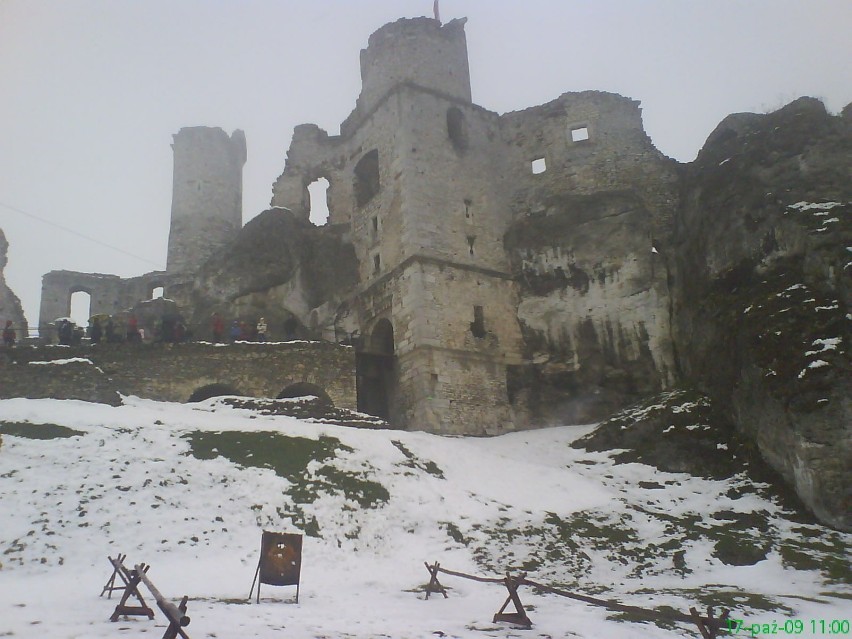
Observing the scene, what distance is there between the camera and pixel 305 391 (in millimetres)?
23234

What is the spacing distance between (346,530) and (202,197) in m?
30.2

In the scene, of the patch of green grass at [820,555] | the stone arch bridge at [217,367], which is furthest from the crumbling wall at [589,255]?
the patch of green grass at [820,555]

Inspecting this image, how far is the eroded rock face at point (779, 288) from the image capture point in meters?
14.9

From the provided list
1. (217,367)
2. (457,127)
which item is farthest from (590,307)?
(217,367)

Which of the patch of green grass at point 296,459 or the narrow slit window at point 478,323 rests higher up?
the narrow slit window at point 478,323

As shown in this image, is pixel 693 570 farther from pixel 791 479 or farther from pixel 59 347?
pixel 59 347

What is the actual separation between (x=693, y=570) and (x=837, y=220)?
9.94 meters

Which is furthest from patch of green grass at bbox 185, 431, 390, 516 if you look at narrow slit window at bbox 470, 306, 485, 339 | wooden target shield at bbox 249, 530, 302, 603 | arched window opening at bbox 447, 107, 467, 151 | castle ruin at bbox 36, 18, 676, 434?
arched window opening at bbox 447, 107, 467, 151

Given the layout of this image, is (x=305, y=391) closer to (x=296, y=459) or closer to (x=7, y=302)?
(x=296, y=459)

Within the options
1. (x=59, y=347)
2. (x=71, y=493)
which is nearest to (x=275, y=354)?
(x=59, y=347)

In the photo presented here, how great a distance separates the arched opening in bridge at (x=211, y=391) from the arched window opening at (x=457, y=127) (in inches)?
549

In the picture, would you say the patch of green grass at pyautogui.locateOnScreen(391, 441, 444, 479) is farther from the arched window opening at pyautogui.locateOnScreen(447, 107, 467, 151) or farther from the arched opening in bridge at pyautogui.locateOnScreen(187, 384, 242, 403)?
the arched window opening at pyautogui.locateOnScreen(447, 107, 467, 151)

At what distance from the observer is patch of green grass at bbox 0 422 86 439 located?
560 inches

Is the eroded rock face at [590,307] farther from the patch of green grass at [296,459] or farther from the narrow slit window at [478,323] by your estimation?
the patch of green grass at [296,459]
